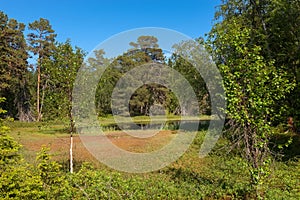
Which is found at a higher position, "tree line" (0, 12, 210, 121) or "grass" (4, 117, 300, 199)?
"tree line" (0, 12, 210, 121)

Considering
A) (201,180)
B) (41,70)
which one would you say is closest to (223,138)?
(201,180)

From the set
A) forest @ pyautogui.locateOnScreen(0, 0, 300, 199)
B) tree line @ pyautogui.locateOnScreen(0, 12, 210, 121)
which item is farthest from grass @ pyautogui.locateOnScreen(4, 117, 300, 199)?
tree line @ pyautogui.locateOnScreen(0, 12, 210, 121)

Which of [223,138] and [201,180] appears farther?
[223,138]

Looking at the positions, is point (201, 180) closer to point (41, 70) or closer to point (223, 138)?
point (223, 138)

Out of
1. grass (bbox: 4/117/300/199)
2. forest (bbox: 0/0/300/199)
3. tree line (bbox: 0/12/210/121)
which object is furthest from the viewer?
tree line (bbox: 0/12/210/121)

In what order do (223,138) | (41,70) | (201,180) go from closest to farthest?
(201,180) < (223,138) < (41,70)

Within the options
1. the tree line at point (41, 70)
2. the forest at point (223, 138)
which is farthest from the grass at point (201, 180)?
the tree line at point (41, 70)

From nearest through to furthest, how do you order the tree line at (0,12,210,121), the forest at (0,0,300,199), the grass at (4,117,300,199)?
the forest at (0,0,300,199)
the grass at (4,117,300,199)
the tree line at (0,12,210,121)

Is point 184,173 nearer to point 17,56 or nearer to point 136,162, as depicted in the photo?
point 136,162

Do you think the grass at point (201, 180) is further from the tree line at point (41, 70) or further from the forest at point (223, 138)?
the tree line at point (41, 70)

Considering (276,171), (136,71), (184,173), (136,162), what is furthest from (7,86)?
(276,171)

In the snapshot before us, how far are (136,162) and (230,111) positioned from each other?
27.7ft

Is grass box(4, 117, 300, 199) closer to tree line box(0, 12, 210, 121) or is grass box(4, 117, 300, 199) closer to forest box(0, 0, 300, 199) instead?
forest box(0, 0, 300, 199)

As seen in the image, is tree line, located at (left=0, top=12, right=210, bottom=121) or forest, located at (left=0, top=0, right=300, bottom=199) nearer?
forest, located at (left=0, top=0, right=300, bottom=199)
